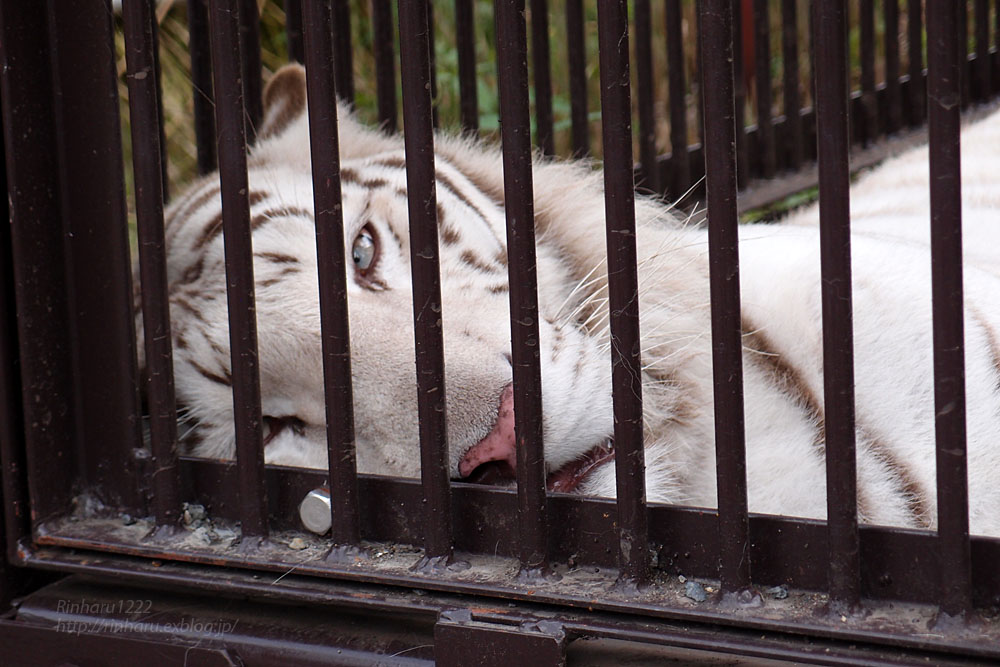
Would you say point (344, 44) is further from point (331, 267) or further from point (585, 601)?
point (585, 601)

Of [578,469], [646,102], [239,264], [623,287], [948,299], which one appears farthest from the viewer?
[646,102]

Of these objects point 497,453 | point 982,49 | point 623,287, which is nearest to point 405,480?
point 497,453

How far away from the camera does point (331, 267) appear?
109 centimetres

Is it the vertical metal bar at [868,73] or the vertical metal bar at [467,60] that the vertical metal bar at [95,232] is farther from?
the vertical metal bar at [868,73]

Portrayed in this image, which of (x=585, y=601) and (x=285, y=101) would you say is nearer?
(x=585, y=601)

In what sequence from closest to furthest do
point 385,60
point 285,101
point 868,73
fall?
point 285,101
point 385,60
point 868,73

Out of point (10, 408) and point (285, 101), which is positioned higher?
point (285, 101)

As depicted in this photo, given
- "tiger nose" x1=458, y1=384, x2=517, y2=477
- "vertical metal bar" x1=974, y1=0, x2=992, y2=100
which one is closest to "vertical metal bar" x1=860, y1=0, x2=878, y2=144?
"vertical metal bar" x1=974, y1=0, x2=992, y2=100

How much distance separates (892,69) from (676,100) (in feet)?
2.77

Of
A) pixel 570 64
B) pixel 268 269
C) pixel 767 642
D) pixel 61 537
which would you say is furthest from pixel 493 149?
pixel 767 642

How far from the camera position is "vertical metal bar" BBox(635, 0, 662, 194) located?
8.71 ft

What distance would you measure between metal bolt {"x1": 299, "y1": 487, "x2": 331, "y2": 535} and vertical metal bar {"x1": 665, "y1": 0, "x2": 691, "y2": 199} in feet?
6.02

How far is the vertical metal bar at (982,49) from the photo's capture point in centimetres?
343

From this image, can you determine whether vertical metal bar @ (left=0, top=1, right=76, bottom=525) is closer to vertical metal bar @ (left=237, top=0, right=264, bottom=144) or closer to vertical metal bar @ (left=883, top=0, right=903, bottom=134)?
vertical metal bar @ (left=237, top=0, right=264, bottom=144)
